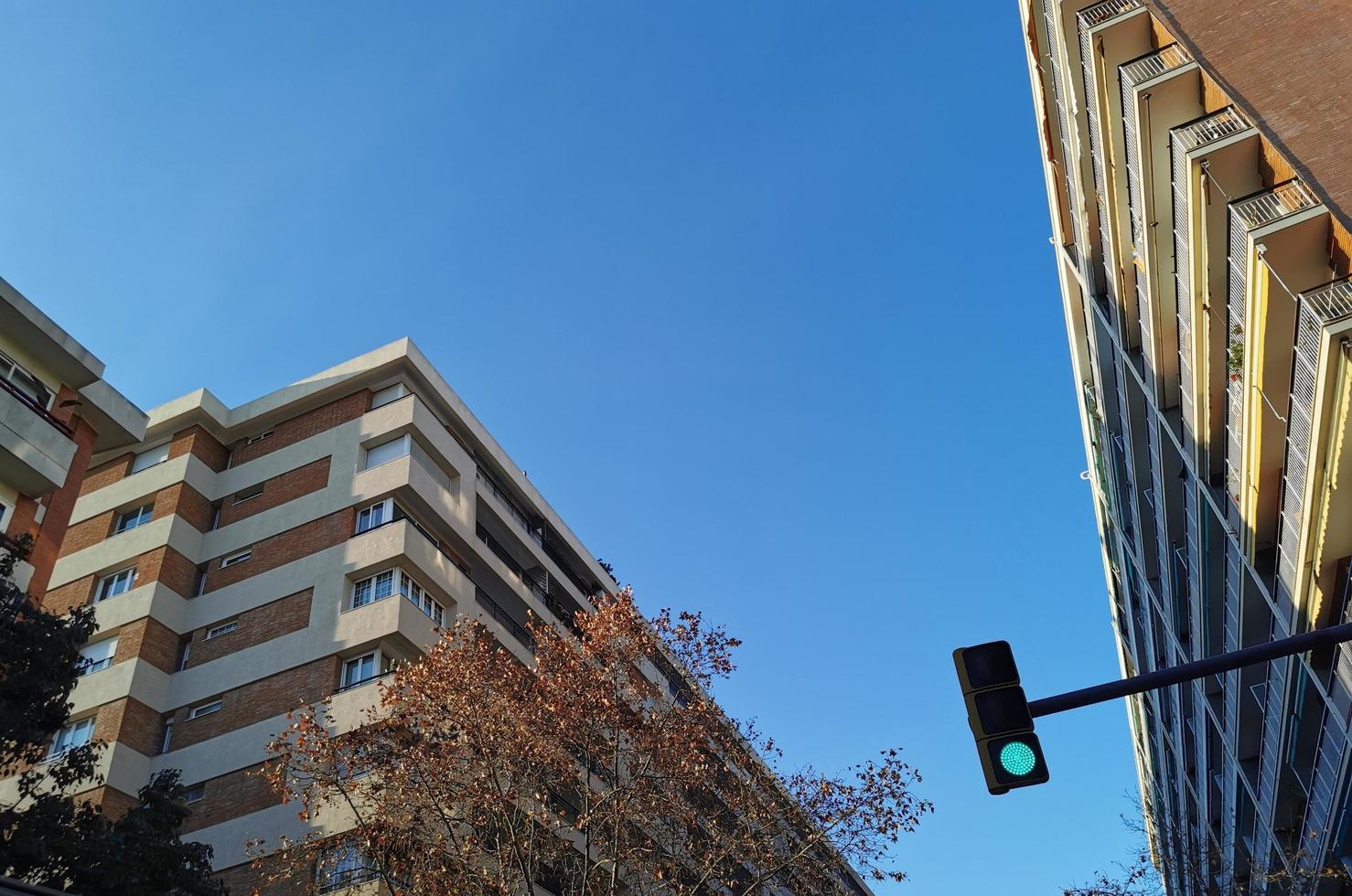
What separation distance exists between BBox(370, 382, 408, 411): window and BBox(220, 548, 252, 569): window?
17.0 feet

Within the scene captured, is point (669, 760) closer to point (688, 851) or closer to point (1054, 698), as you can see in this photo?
point (688, 851)

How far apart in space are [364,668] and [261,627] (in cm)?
359

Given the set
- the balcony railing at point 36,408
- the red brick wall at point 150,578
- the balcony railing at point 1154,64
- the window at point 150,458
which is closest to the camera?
the balcony railing at point 36,408

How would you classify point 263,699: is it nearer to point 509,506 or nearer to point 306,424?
point 306,424

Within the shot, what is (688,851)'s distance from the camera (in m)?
18.8

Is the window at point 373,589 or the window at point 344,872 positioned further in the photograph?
the window at point 373,589

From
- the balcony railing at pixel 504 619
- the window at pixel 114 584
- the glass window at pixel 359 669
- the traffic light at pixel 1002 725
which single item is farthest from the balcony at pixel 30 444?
the traffic light at pixel 1002 725

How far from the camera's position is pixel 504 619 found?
31906mm

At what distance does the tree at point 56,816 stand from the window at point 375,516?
1066 cm

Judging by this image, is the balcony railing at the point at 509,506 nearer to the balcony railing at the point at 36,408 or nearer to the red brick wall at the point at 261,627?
the red brick wall at the point at 261,627

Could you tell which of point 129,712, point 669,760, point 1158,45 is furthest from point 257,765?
point 1158,45

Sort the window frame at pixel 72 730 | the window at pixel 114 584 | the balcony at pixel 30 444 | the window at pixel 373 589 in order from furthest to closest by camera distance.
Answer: the window at pixel 114 584 → the window at pixel 373 589 → the window frame at pixel 72 730 → the balcony at pixel 30 444

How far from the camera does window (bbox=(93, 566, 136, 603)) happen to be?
28672 mm

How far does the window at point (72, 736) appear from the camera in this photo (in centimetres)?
2553
